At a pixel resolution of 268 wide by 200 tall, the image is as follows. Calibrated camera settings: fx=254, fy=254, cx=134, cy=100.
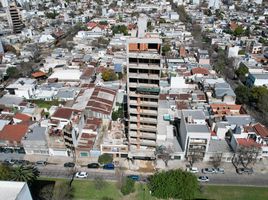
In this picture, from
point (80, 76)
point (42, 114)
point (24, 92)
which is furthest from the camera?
point (80, 76)

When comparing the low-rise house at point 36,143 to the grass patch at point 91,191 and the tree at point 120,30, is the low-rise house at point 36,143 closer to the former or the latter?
the grass patch at point 91,191

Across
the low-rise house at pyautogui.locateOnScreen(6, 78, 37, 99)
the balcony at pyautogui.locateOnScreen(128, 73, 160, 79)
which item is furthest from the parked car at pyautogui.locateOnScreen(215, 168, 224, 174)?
the low-rise house at pyautogui.locateOnScreen(6, 78, 37, 99)

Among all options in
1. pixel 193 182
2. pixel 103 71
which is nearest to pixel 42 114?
pixel 103 71

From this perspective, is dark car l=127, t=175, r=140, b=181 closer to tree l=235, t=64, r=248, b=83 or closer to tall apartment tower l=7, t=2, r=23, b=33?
tree l=235, t=64, r=248, b=83

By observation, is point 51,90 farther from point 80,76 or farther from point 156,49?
point 156,49

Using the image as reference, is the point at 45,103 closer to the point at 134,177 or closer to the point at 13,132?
the point at 13,132

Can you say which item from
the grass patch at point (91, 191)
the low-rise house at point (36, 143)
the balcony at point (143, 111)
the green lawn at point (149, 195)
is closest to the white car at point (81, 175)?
the grass patch at point (91, 191)

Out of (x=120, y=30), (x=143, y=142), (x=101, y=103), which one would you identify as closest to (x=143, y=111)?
(x=143, y=142)
